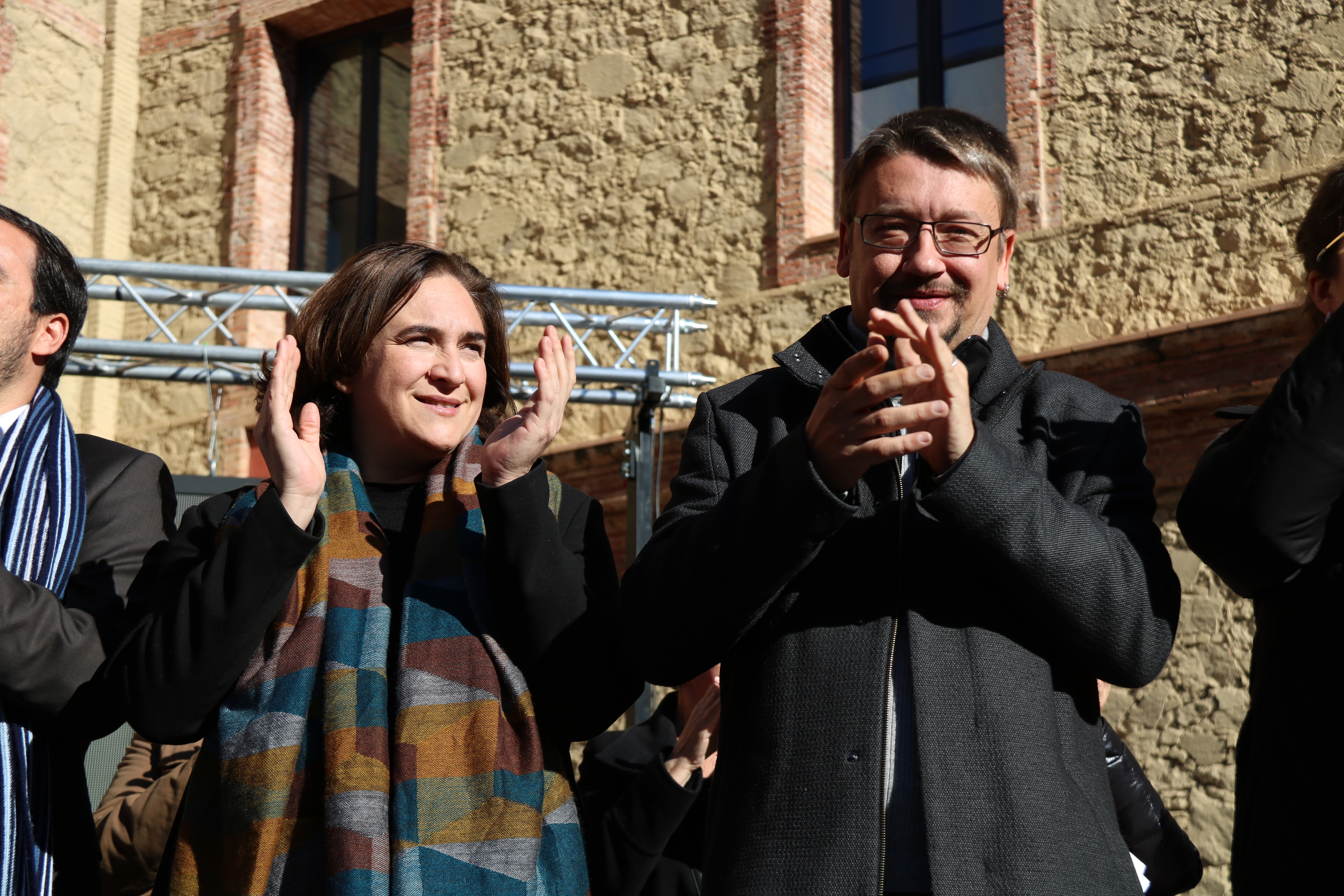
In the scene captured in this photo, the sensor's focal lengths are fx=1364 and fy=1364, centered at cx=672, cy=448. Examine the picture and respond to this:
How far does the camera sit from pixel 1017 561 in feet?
5.93

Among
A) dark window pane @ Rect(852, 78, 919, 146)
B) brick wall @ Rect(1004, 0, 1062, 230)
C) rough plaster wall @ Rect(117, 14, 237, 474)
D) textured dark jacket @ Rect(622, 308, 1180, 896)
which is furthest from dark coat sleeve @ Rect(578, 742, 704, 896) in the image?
rough plaster wall @ Rect(117, 14, 237, 474)

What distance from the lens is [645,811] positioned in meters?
3.26

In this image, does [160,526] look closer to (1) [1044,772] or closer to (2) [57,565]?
(2) [57,565]

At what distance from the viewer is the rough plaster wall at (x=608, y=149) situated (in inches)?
328

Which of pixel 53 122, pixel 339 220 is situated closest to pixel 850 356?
pixel 339 220

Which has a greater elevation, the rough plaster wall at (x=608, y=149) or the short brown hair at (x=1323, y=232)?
the rough plaster wall at (x=608, y=149)

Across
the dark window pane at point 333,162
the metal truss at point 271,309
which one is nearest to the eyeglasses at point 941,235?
the metal truss at point 271,309

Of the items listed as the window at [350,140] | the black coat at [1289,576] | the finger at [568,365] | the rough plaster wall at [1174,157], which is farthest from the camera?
the window at [350,140]

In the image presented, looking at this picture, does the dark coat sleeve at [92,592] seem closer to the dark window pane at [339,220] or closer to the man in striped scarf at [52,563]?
the man in striped scarf at [52,563]

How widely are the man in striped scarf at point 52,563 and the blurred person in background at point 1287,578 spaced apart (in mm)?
1802

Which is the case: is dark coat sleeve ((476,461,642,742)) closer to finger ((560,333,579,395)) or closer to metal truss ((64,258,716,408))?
finger ((560,333,579,395))

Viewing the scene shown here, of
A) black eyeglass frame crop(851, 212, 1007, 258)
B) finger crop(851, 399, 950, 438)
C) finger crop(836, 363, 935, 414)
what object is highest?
black eyeglass frame crop(851, 212, 1007, 258)

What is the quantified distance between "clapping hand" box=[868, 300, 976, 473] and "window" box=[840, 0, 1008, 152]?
20.1ft

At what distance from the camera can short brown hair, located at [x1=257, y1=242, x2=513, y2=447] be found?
250 centimetres
